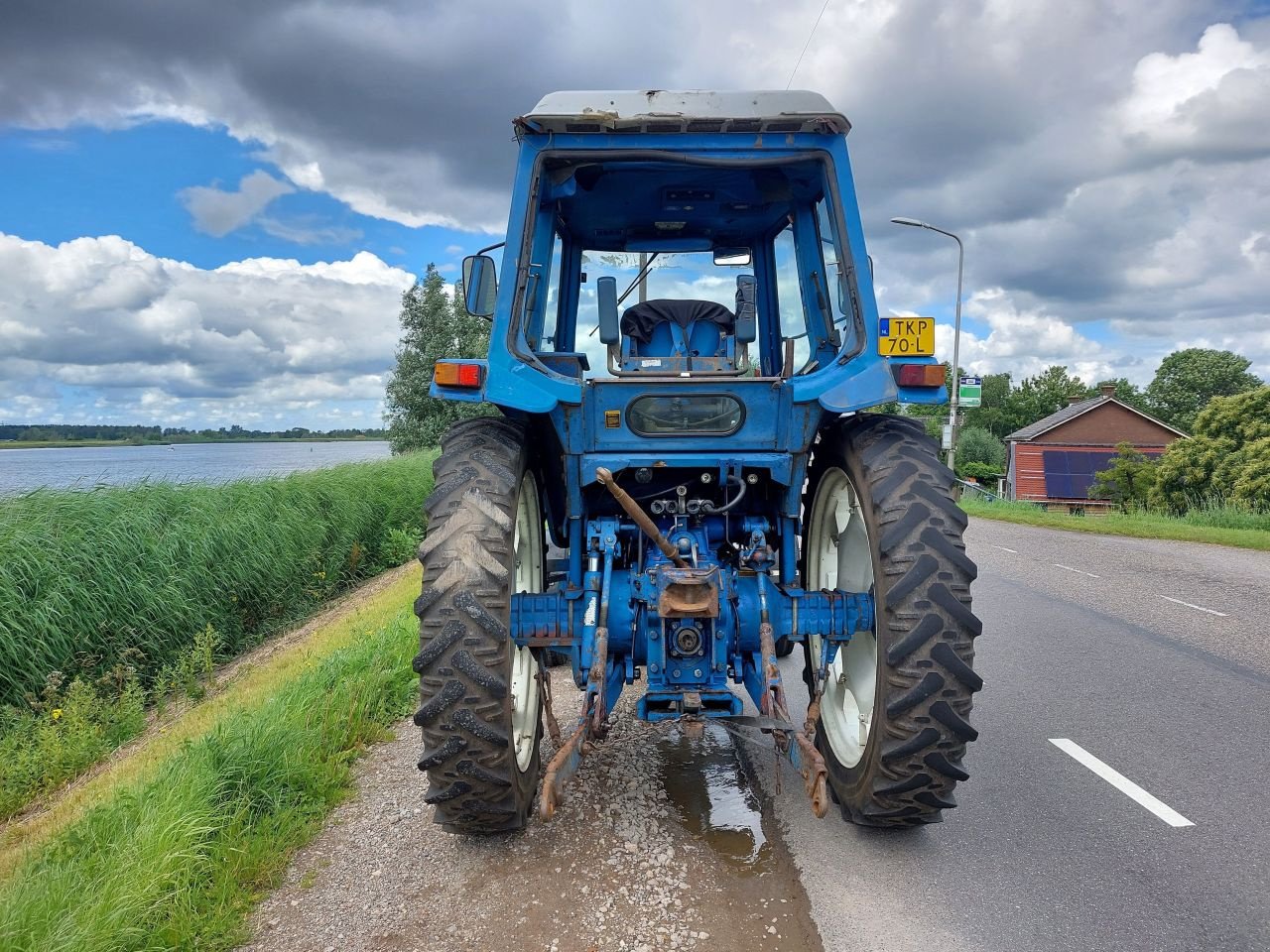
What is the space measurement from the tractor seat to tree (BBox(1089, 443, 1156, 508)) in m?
26.8

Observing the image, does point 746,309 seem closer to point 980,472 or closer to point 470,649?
point 470,649

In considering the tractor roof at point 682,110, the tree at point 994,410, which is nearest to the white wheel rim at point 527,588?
the tractor roof at point 682,110

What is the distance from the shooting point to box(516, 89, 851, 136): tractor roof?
10.8 feet

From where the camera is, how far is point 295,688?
→ 5070mm

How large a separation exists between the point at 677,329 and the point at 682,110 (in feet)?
6.40

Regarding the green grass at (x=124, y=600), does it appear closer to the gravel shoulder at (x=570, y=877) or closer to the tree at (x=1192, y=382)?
the gravel shoulder at (x=570, y=877)

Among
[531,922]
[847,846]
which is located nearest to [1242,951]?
[847,846]

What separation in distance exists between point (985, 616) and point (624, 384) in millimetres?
5773

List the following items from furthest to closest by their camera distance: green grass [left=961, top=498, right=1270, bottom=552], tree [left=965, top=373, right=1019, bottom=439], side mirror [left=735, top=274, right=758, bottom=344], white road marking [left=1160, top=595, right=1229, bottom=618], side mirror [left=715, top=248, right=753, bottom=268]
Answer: tree [left=965, top=373, right=1019, bottom=439], green grass [left=961, top=498, right=1270, bottom=552], white road marking [left=1160, top=595, right=1229, bottom=618], side mirror [left=715, top=248, right=753, bottom=268], side mirror [left=735, top=274, right=758, bottom=344]

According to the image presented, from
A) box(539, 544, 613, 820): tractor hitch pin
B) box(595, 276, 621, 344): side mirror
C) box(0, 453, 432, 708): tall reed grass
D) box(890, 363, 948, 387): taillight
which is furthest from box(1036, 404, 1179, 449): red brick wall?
box(539, 544, 613, 820): tractor hitch pin

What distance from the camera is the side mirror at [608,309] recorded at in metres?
4.66

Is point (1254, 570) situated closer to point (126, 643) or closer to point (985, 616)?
point (985, 616)

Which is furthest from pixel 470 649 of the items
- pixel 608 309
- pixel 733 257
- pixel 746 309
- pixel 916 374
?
pixel 733 257

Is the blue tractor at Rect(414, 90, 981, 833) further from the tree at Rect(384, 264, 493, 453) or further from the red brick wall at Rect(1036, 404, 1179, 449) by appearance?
the red brick wall at Rect(1036, 404, 1179, 449)
